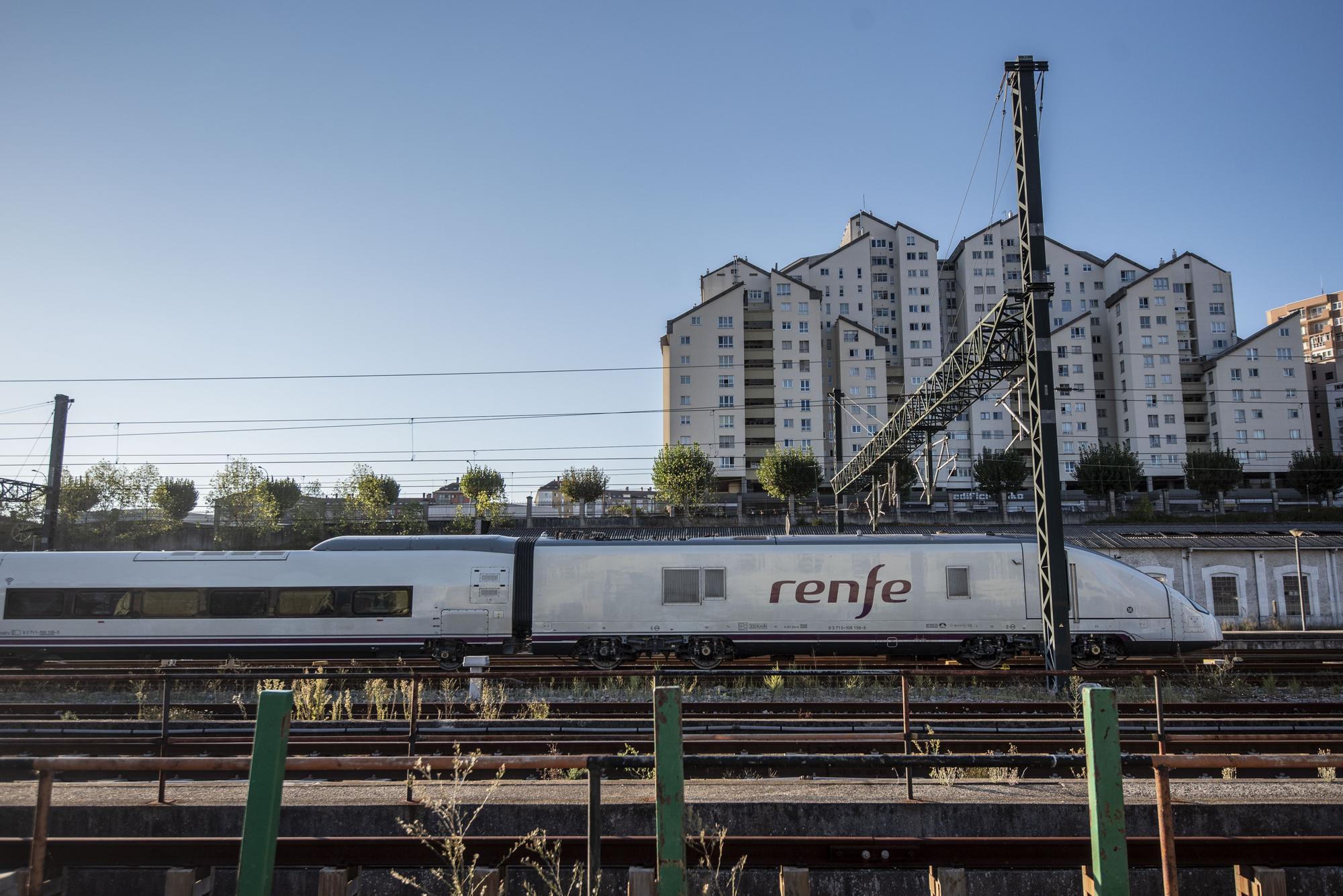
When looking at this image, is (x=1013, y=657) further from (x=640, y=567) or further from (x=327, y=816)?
(x=327, y=816)

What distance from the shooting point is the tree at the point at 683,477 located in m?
55.1

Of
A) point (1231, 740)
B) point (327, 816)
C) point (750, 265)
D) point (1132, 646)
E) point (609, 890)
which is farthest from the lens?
point (750, 265)

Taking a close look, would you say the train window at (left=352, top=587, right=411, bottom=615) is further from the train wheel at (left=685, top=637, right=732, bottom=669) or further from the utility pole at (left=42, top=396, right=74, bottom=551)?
the utility pole at (left=42, top=396, right=74, bottom=551)

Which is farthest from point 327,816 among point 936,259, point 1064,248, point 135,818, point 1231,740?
point 1064,248

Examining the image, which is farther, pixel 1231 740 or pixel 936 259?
pixel 936 259

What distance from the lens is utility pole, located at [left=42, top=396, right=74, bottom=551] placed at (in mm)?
30139

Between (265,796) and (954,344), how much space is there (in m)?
85.6

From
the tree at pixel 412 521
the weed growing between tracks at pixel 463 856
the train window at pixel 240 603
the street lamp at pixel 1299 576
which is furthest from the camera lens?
the tree at pixel 412 521

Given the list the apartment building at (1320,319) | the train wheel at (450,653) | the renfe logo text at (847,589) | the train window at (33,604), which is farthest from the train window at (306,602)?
the apartment building at (1320,319)

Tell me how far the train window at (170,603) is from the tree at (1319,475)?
224ft

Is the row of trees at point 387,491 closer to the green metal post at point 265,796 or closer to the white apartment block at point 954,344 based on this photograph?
the white apartment block at point 954,344

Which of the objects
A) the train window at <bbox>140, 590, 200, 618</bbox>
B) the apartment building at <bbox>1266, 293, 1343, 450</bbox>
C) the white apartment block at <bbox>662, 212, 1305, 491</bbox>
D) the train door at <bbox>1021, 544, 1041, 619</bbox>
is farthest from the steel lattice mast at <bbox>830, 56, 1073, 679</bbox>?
the apartment building at <bbox>1266, 293, 1343, 450</bbox>

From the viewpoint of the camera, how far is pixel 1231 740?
9.18 meters

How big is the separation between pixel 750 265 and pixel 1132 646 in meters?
66.2
